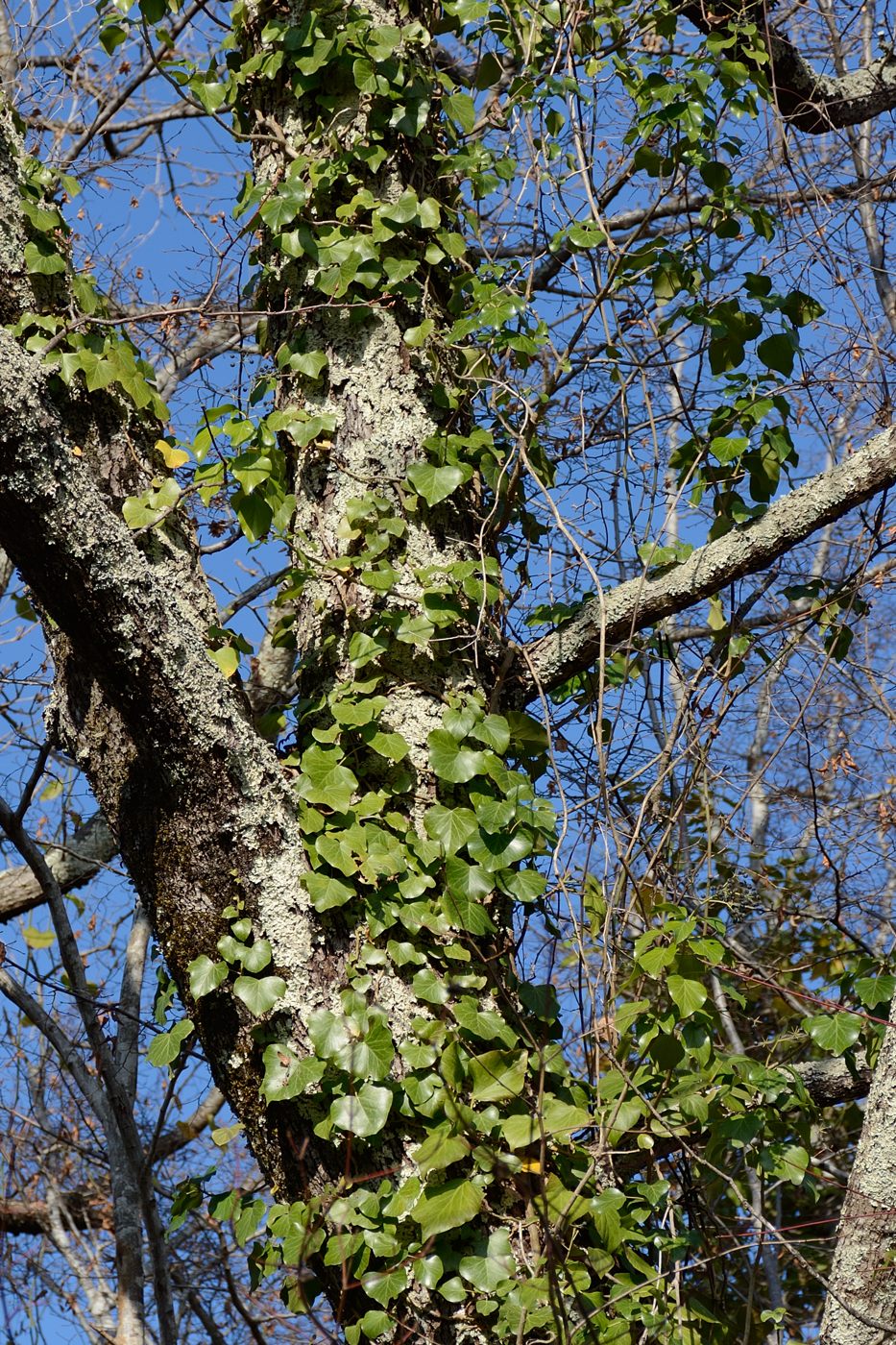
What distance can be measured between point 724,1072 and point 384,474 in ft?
3.64

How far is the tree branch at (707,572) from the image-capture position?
79.3 inches

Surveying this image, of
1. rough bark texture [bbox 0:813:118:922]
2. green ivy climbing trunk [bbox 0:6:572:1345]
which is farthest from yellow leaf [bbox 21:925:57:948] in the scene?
green ivy climbing trunk [bbox 0:6:572:1345]

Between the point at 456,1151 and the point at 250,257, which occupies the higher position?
the point at 250,257

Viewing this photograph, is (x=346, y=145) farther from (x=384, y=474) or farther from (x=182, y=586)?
(x=182, y=586)

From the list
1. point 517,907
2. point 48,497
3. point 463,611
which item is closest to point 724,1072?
point 517,907

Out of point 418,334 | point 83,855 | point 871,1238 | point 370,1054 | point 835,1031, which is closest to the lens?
point 871,1238

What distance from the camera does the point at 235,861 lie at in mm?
1759

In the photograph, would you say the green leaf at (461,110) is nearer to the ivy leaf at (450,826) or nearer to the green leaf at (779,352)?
the green leaf at (779,352)

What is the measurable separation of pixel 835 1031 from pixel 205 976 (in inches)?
40.1

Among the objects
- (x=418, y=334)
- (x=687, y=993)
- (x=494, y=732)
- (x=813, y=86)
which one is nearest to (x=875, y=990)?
(x=687, y=993)

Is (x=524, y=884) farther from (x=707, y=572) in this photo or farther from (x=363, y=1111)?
(x=707, y=572)

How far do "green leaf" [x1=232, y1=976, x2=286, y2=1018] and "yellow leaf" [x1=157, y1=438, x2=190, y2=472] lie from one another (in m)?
0.82

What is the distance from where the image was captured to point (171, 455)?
6.56 feet

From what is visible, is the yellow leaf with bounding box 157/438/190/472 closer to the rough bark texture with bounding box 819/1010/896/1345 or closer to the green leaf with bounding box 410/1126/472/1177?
the green leaf with bounding box 410/1126/472/1177
